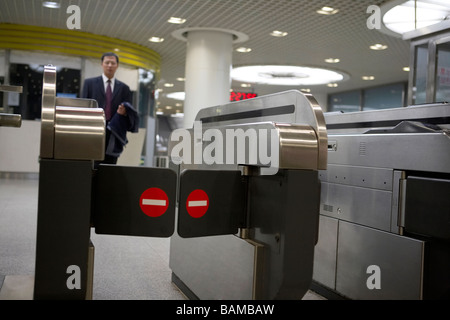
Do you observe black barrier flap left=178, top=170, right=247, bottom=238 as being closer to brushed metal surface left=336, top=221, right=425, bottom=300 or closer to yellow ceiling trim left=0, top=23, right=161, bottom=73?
brushed metal surface left=336, top=221, right=425, bottom=300

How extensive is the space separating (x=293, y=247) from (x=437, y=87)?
3.36 meters

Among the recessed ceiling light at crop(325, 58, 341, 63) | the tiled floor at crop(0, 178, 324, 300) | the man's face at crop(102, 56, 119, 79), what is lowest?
the tiled floor at crop(0, 178, 324, 300)

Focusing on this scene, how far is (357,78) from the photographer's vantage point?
42.2 feet

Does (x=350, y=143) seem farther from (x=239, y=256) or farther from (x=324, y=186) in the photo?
(x=239, y=256)

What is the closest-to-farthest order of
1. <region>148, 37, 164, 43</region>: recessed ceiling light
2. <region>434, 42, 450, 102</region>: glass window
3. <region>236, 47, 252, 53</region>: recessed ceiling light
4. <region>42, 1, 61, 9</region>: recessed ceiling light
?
<region>434, 42, 450, 102</region>: glass window < <region>42, 1, 61, 9</region>: recessed ceiling light < <region>148, 37, 164, 43</region>: recessed ceiling light < <region>236, 47, 252, 53</region>: recessed ceiling light

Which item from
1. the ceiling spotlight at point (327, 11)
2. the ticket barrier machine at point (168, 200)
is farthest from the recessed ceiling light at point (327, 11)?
the ticket barrier machine at point (168, 200)

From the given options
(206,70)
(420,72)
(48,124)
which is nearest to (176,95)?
(206,70)

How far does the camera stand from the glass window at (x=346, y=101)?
15.0 metres

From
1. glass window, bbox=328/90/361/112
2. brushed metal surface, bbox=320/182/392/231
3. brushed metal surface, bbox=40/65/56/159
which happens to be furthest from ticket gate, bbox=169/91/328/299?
glass window, bbox=328/90/361/112

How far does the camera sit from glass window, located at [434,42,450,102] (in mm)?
4195

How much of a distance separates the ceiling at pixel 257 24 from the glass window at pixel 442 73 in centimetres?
230

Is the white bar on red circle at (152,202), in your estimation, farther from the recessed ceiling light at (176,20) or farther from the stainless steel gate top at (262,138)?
the recessed ceiling light at (176,20)

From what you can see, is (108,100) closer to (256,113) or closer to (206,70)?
(256,113)
